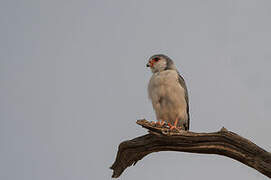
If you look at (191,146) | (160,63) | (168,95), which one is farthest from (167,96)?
(191,146)

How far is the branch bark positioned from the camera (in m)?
6.23

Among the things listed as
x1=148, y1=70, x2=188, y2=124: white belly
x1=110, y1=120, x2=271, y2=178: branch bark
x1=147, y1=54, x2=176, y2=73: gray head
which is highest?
x1=147, y1=54, x2=176, y2=73: gray head

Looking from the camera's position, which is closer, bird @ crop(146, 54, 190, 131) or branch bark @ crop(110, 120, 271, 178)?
branch bark @ crop(110, 120, 271, 178)

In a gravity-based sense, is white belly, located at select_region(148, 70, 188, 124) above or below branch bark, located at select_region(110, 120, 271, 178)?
above

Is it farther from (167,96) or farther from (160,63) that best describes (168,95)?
(160,63)

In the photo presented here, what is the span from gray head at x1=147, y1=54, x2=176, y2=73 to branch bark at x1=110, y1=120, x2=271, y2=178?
2.44 m

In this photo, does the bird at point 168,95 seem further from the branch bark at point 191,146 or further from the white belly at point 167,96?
the branch bark at point 191,146

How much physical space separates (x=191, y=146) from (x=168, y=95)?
1.81 meters

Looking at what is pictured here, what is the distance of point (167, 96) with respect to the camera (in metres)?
8.24

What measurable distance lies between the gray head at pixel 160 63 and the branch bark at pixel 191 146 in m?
2.44

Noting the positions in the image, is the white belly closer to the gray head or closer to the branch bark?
the gray head

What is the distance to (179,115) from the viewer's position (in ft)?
27.9

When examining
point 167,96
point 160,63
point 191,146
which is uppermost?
point 160,63

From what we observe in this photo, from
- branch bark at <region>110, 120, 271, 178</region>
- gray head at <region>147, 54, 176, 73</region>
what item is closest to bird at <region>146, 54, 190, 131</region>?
→ gray head at <region>147, 54, 176, 73</region>
